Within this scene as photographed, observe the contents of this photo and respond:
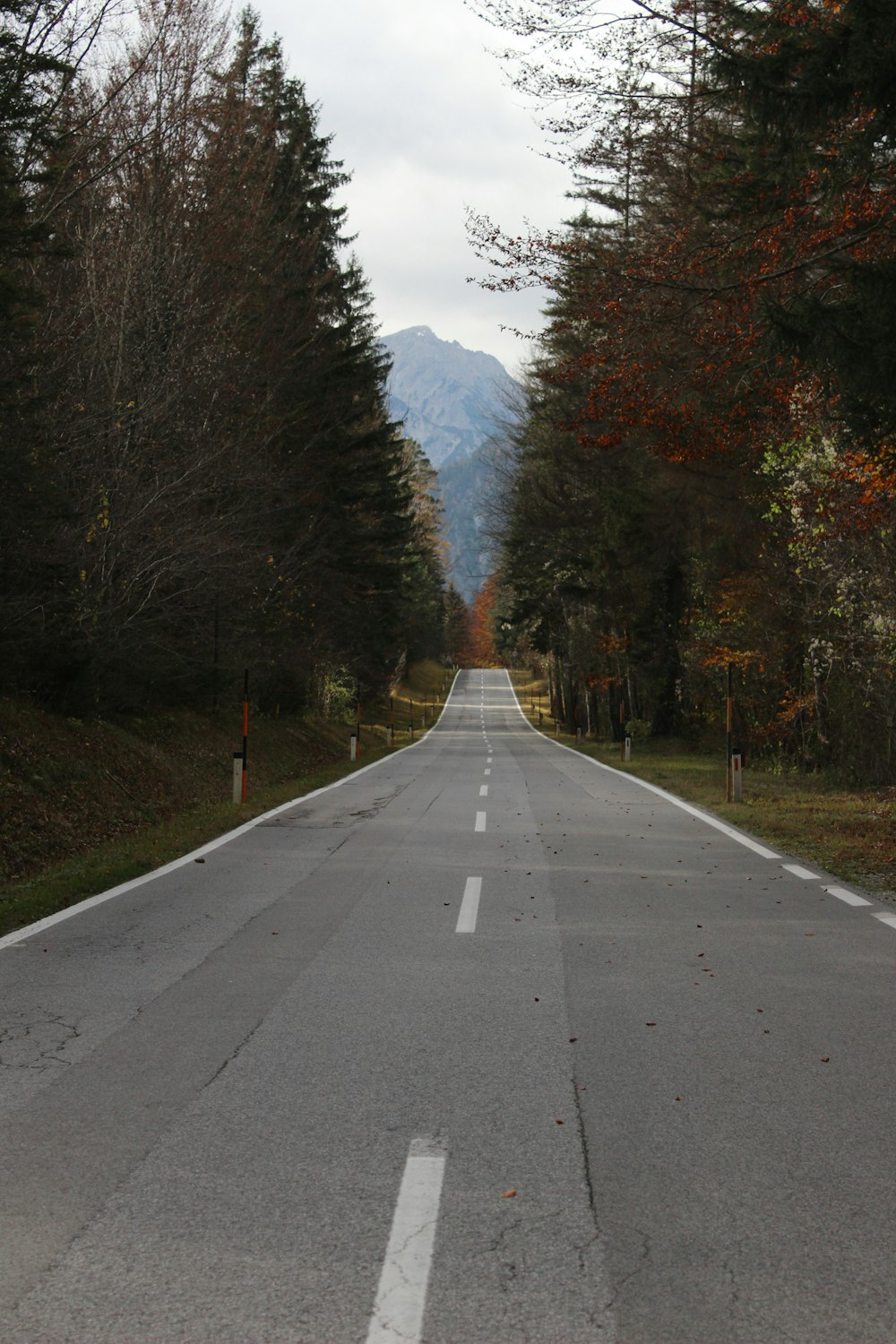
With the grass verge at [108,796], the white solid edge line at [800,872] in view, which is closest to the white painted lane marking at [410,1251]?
the grass verge at [108,796]

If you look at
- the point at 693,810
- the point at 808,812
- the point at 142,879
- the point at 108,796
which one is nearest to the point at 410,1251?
the point at 142,879

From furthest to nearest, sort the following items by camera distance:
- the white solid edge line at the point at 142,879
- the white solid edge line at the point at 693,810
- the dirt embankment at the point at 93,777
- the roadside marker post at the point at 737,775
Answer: the roadside marker post at the point at 737,775
the dirt embankment at the point at 93,777
the white solid edge line at the point at 693,810
the white solid edge line at the point at 142,879

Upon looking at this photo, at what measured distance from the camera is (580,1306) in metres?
3.14

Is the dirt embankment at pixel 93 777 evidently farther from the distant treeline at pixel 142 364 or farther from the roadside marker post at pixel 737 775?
the roadside marker post at pixel 737 775

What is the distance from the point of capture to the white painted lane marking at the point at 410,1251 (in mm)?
3041

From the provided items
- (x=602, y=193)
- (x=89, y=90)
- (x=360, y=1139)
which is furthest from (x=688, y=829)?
(x=602, y=193)

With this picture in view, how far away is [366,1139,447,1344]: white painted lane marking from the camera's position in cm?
304

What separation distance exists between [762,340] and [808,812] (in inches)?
341

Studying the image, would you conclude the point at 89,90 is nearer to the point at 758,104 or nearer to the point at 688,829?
the point at 758,104

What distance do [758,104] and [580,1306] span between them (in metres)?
9.44

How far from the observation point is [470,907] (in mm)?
9430

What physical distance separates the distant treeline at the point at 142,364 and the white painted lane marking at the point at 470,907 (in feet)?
22.9

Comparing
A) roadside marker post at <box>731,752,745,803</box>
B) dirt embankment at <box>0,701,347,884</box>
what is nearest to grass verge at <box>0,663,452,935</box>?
dirt embankment at <box>0,701,347,884</box>

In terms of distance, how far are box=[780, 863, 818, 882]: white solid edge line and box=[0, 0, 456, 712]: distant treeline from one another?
9210 millimetres
